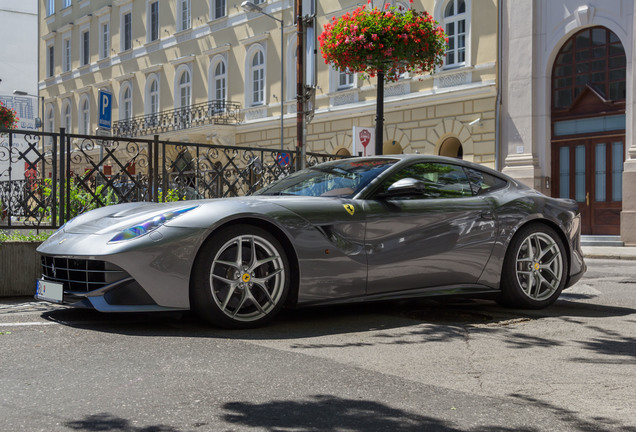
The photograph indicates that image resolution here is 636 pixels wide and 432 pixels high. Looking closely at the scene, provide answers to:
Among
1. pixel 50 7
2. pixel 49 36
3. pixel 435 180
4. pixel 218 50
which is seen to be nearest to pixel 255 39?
pixel 218 50

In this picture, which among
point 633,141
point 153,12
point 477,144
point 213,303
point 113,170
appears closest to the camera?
point 213,303

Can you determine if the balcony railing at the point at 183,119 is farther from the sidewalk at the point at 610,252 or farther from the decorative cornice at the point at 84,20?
the sidewalk at the point at 610,252

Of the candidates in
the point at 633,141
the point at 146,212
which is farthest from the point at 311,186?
the point at 633,141

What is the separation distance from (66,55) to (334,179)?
42.5m

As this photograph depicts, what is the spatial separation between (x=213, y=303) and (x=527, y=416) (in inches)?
94.4

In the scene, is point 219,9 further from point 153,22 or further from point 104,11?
point 104,11

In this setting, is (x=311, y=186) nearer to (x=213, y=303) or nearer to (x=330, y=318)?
(x=330, y=318)

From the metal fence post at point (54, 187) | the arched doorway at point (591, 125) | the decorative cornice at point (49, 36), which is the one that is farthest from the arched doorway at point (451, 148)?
the decorative cornice at point (49, 36)

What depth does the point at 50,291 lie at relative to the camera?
5.41 metres

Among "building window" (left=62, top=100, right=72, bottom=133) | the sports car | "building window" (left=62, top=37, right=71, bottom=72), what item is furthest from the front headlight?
"building window" (left=62, top=37, right=71, bottom=72)

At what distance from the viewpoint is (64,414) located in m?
3.23

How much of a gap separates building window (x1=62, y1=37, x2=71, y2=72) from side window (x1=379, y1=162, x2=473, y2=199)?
4215cm

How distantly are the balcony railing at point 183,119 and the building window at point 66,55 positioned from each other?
9054 millimetres

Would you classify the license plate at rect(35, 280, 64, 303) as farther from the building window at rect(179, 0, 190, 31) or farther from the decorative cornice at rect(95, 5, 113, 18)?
the decorative cornice at rect(95, 5, 113, 18)
